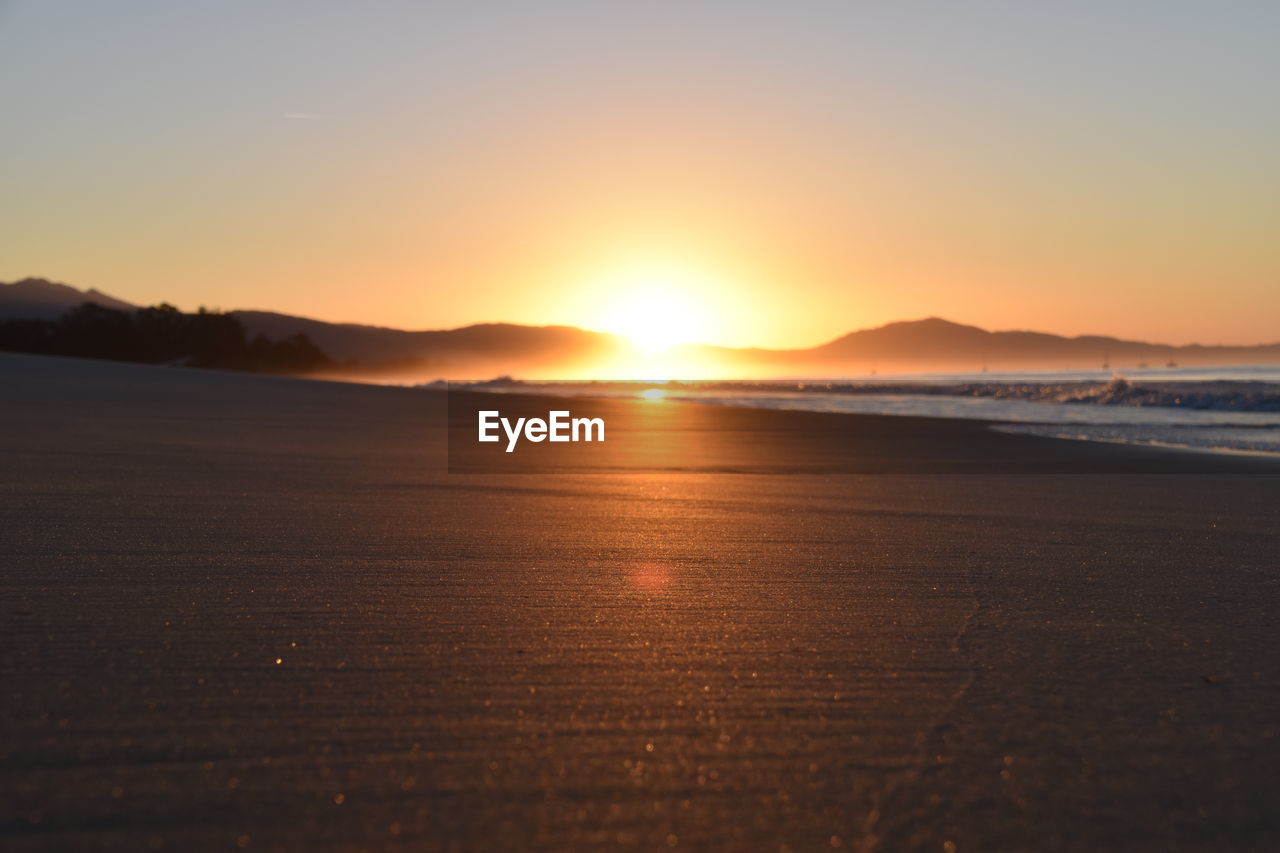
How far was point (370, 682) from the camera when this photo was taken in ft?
6.85

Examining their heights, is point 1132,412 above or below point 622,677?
above

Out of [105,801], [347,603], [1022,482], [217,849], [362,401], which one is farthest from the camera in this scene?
[362,401]

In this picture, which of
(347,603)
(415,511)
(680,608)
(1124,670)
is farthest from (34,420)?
(1124,670)

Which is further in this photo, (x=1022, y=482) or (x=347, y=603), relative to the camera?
(x=1022, y=482)

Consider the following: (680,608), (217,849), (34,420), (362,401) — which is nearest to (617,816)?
(217,849)

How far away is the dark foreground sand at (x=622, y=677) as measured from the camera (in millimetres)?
1558

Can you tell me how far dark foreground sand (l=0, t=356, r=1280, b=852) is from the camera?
1558mm

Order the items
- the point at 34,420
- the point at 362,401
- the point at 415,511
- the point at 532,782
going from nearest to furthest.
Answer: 1. the point at 532,782
2. the point at 415,511
3. the point at 34,420
4. the point at 362,401

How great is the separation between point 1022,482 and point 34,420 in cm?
844

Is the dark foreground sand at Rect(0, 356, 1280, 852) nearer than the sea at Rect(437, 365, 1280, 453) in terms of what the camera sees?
Yes

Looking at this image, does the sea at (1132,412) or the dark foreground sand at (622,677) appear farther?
the sea at (1132,412)

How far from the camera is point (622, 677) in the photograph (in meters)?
2.18

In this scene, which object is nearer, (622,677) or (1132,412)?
(622,677)

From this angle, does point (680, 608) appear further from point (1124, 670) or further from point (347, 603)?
point (1124, 670)
